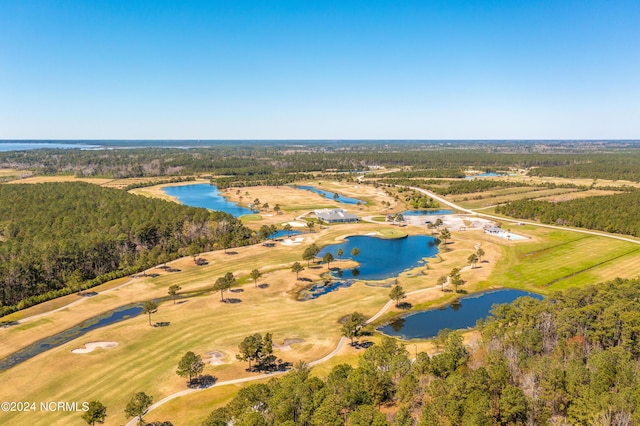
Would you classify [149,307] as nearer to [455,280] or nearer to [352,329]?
[352,329]

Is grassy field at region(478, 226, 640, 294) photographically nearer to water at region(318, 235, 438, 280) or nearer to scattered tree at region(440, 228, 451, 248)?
scattered tree at region(440, 228, 451, 248)

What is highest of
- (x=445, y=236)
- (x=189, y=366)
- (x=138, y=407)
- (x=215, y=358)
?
(x=445, y=236)

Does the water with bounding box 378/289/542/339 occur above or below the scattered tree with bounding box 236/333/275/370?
below

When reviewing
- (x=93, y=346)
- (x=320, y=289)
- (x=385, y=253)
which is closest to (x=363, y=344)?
(x=320, y=289)

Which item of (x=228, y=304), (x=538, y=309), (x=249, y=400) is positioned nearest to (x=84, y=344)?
(x=228, y=304)

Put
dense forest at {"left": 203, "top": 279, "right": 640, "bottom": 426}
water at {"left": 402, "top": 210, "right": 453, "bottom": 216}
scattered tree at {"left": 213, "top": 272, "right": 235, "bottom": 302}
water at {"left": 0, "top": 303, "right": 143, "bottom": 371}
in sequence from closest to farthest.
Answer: dense forest at {"left": 203, "top": 279, "right": 640, "bottom": 426}, water at {"left": 0, "top": 303, "right": 143, "bottom": 371}, scattered tree at {"left": 213, "top": 272, "right": 235, "bottom": 302}, water at {"left": 402, "top": 210, "right": 453, "bottom": 216}

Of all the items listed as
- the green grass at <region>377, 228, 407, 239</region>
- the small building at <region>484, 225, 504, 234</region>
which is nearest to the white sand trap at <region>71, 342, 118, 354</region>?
the green grass at <region>377, 228, 407, 239</region>

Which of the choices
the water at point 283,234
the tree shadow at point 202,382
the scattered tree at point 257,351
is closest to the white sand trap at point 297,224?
the water at point 283,234
